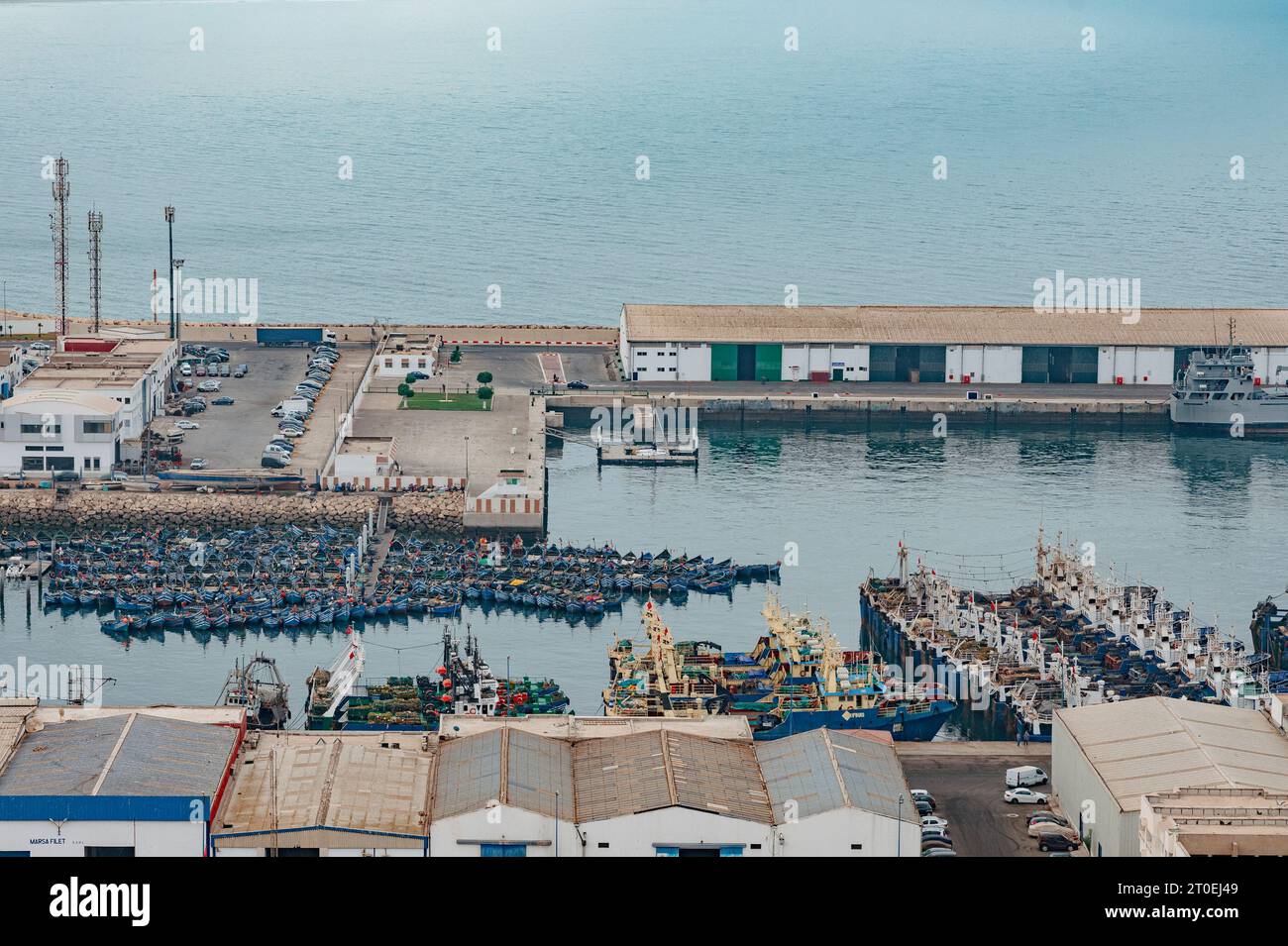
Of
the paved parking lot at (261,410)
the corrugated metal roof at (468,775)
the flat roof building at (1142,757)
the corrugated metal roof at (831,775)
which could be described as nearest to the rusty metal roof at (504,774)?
the corrugated metal roof at (468,775)

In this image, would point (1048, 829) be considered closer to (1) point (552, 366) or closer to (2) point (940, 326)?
(2) point (940, 326)

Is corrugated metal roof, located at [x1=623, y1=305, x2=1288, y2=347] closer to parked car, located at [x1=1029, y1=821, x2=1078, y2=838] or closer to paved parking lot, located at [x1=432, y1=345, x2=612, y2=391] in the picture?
paved parking lot, located at [x1=432, y1=345, x2=612, y2=391]

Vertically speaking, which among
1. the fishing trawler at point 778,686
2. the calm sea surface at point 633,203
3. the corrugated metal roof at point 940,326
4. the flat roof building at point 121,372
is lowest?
the fishing trawler at point 778,686

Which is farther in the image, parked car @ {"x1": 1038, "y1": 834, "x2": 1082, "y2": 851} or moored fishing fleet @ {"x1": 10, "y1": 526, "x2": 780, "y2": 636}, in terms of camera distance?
moored fishing fleet @ {"x1": 10, "y1": 526, "x2": 780, "y2": 636}

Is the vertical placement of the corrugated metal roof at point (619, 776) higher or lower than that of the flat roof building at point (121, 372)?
lower

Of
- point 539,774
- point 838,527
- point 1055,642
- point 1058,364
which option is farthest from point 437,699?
point 1058,364

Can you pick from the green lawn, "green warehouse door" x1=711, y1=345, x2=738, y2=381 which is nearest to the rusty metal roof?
the green lawn

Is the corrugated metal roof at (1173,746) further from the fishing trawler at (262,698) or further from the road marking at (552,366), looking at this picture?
the road marking at (552,366)
